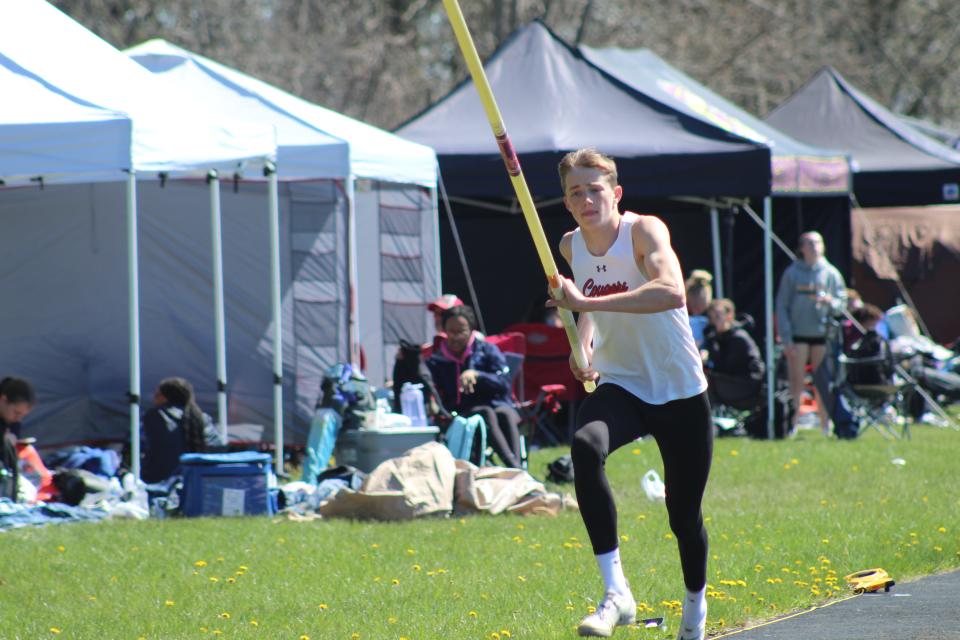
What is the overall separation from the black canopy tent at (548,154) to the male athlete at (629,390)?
8168 millimetres

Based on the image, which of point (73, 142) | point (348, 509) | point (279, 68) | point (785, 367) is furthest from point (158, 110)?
point (279, 68)

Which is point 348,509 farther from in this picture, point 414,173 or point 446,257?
point 446,257

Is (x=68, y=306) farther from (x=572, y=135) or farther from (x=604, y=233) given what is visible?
(x=604, y=233)

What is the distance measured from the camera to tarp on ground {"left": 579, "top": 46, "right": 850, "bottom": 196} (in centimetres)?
1466

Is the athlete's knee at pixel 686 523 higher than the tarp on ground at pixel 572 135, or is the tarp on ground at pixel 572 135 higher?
the tarp on ground at pixel 572 135

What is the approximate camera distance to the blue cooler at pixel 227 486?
9383 mm

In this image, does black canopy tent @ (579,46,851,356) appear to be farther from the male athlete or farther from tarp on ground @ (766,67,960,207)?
the male athlete

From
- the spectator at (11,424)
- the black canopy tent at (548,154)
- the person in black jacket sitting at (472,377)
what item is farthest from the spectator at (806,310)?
the spectator at (11,424)

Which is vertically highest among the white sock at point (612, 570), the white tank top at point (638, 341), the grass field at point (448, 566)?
the white tank top at point (638, 341)

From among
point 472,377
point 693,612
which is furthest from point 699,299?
point 693,612

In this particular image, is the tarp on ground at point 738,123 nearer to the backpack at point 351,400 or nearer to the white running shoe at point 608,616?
the backpack at point 351,400

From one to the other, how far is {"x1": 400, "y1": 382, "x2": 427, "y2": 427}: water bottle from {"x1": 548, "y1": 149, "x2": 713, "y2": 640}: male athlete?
5.44m

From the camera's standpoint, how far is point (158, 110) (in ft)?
32.0

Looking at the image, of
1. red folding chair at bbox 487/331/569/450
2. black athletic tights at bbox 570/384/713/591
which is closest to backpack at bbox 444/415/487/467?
red folding chair at bbox 487/331/569/450
